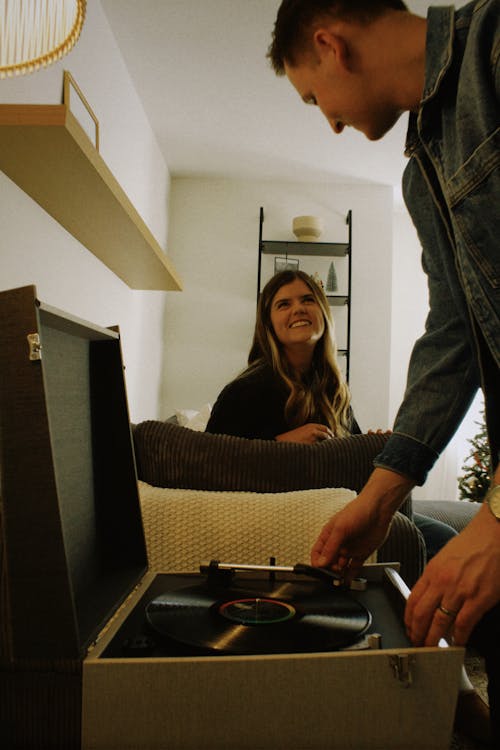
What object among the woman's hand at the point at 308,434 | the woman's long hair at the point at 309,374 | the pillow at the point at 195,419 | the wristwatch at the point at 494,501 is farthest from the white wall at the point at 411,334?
the wristwatch at the point at 494,501

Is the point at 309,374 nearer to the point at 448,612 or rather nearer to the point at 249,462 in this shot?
the point at 249,462

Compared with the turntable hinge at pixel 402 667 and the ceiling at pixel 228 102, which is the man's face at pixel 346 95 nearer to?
the turntable hinge at pixel 402 667

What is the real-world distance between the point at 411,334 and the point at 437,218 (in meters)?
4.49

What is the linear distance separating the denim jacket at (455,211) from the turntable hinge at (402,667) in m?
0.37

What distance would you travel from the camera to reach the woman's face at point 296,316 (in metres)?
2.38

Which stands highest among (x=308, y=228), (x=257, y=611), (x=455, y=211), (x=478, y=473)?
(x=308, y=228)

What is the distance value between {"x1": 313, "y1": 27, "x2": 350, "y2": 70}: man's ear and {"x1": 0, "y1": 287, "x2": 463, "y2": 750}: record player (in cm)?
53

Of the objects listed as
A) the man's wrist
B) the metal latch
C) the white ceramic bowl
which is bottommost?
the man's wrist

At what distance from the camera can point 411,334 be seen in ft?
17.0

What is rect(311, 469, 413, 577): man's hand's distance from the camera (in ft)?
2.66

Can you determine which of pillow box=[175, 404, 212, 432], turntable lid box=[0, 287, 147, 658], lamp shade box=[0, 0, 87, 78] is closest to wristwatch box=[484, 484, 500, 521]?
turntable lid box=[0, 287, 147, 658]

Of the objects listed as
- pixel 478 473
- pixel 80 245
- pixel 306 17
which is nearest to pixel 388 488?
pixel 306 17

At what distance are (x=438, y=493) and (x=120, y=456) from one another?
15.2 feet

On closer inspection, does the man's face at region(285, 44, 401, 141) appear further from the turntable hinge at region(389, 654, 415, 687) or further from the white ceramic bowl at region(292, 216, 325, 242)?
the white ceramic bowl at region(292, 216, 325, 242)
